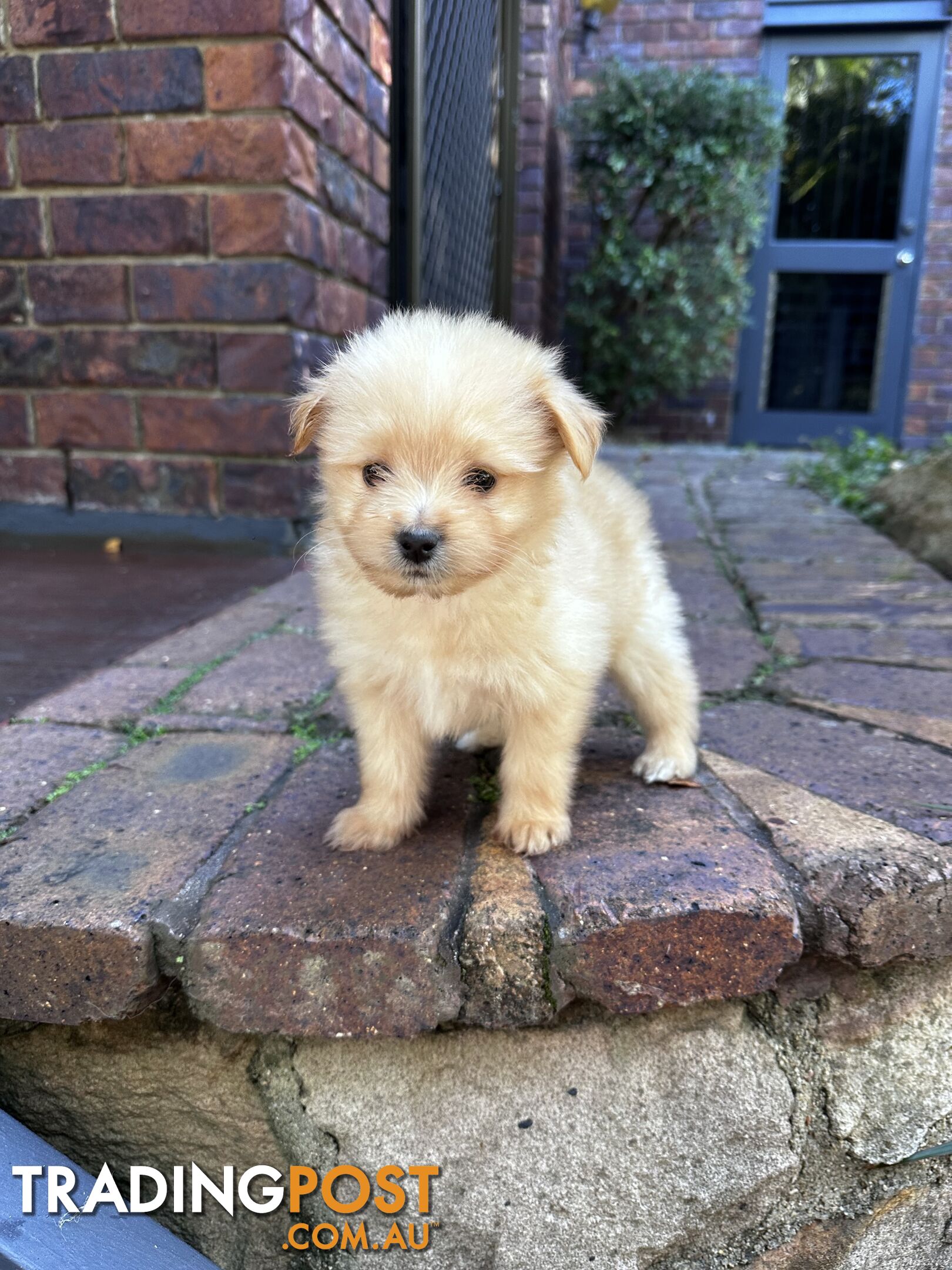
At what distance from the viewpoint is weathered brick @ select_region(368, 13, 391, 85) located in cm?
353

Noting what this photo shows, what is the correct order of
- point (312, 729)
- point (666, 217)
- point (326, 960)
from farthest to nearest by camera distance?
1. point (666, 217)
2. point (312, 729)
3. point (326, 960)

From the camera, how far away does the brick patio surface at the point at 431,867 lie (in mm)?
1162

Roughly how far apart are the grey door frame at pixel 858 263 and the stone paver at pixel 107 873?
777 centimetres

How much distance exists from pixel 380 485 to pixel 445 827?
58 centimetres

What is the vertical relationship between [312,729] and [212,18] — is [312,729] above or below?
below

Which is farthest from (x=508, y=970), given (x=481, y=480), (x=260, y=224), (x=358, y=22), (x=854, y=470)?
(x=854, y=470)

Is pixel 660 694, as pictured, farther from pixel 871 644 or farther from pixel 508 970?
pixel 871 644

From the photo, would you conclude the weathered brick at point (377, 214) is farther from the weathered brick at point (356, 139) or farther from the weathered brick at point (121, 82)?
the weathered brick at point (121, 82)

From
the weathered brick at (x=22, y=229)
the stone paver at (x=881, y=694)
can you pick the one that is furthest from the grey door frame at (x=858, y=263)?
the stone paver at (x=881, y=694)

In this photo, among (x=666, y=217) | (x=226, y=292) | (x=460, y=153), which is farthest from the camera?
(x=666, y=217)

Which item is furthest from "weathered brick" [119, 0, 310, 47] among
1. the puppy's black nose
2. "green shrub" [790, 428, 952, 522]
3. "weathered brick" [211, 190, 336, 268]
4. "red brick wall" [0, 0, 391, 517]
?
"green shrub" [790, 428, 952, 522]

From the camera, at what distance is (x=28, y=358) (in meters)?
3.37

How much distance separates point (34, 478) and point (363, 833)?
2735mm

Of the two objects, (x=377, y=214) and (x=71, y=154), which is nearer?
(x=71, y=154)
